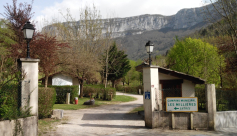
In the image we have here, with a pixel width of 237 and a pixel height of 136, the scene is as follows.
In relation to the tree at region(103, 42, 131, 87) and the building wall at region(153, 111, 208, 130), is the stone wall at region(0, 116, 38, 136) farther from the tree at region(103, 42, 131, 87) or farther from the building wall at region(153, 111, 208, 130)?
the tree at region(103, 42, 131, 87)

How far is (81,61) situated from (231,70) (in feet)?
52.4

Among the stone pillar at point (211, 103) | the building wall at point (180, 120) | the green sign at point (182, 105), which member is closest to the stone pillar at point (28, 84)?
the building wall at point (180, 120)

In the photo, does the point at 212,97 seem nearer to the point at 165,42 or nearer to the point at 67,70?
the point at 67,70

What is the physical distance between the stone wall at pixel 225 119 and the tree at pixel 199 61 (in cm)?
1521

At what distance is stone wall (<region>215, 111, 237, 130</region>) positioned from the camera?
9.20 metres

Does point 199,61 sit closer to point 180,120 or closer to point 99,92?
point 99,92

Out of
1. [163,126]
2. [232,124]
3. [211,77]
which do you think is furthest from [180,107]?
[211,77]

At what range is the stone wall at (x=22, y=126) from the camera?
6245mm

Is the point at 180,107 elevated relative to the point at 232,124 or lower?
elevated

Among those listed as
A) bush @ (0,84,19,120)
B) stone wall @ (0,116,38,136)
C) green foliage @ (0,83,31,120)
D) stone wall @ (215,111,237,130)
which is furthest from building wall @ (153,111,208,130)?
bush @ (0,84,19,120)

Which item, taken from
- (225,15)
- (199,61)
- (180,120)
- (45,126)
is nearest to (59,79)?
(199,61)

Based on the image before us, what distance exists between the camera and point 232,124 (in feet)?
31.5

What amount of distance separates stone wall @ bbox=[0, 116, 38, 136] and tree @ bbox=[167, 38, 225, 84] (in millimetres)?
19805

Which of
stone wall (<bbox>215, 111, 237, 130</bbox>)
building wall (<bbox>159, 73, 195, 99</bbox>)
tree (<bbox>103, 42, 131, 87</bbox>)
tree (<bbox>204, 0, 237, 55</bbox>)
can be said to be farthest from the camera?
tree (<bbox>103, 42, 131, 87</bbox>)
